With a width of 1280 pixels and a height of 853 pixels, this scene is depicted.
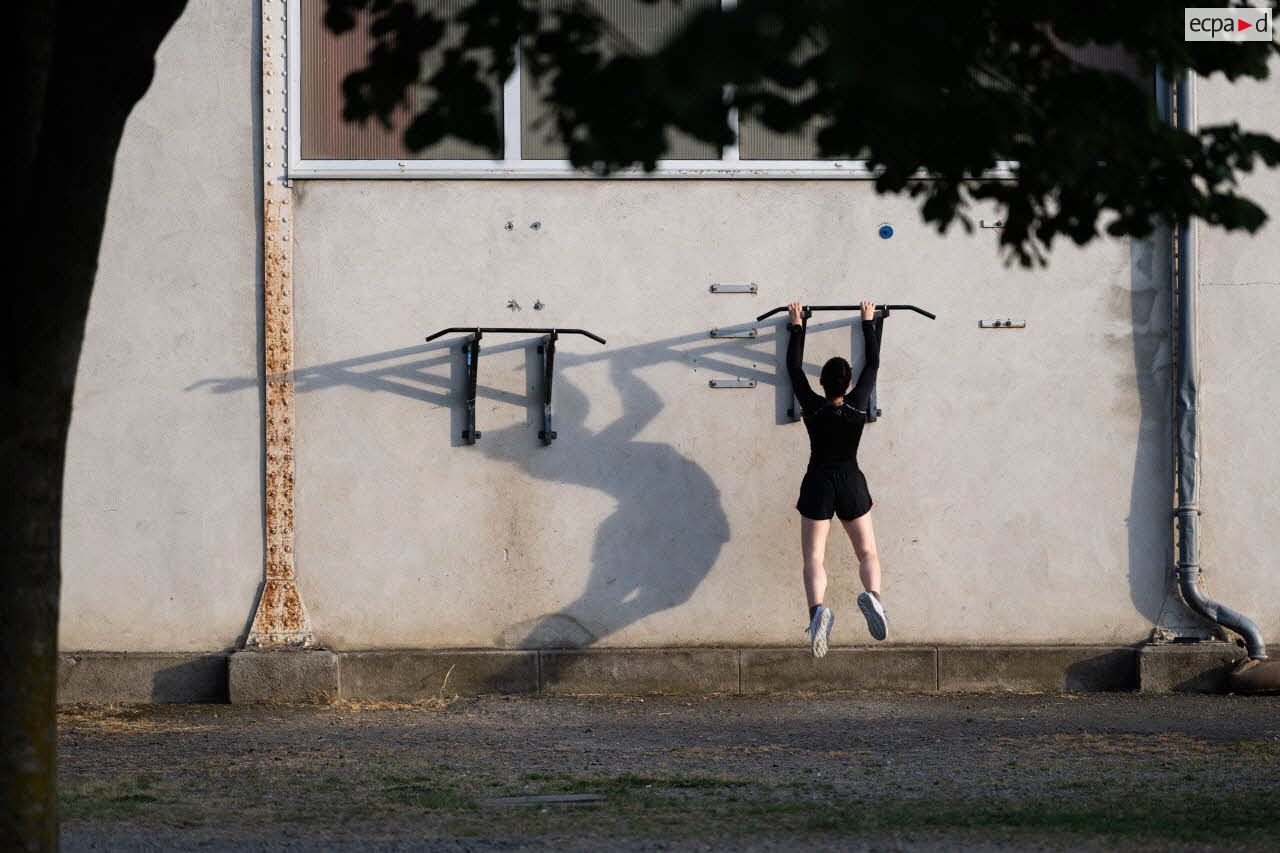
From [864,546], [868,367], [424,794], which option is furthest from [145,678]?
[868,367]

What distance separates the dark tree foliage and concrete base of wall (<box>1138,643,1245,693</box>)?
18.5 ft

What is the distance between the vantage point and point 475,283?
9.38m

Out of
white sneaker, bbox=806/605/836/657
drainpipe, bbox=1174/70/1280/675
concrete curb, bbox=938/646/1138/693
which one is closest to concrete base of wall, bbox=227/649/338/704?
white sneaker, bbox=806/605/836/657

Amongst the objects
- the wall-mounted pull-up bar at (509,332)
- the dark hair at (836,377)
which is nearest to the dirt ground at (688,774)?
the wall-mounted pull-up bar at (509,332)

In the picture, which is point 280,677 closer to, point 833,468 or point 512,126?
point 833,468

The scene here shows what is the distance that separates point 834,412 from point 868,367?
366mm

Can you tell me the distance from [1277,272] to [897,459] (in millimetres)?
2596

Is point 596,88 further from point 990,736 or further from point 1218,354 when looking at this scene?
point 1218,354

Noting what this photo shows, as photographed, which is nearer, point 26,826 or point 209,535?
point 26,826

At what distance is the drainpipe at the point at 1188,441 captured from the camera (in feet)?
30.8

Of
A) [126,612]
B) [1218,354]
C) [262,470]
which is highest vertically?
[1218,354]

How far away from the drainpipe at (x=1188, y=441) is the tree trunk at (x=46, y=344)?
6.98 metres

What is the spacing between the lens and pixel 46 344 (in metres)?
4.15

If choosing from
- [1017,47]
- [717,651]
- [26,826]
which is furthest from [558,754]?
[1017,47]
